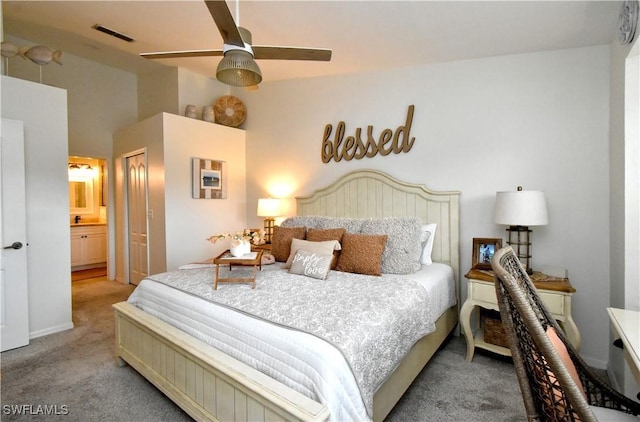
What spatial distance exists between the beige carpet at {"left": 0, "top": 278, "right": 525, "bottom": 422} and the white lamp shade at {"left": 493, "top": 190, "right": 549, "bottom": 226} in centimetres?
113

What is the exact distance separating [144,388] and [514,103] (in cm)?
375

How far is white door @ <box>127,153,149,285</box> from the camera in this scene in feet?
14.8

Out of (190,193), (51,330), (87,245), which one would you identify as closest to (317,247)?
(190,193)

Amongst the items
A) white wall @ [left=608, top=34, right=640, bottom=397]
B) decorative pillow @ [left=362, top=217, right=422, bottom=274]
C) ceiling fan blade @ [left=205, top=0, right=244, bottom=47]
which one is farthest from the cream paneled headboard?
ceiling fan blade @ [left=205, top=0, right=244, bottom=47]

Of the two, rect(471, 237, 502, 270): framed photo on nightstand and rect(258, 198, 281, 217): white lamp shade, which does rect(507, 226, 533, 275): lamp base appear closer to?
rect(471, 237, 502, 270): framed photo on nightstand

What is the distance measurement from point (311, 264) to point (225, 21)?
1.71 meters

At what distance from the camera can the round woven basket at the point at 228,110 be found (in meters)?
4.58

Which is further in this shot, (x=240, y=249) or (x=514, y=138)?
(x=514, y=138)

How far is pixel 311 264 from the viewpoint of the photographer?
251 centimetres

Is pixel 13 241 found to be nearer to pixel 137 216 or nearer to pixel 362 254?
pixel 137 216

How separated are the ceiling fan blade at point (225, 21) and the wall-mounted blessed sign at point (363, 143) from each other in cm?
199

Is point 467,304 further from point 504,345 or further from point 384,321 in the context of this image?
point 384,321

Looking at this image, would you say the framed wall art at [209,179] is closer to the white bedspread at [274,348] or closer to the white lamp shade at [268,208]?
the white lamp shade at [268,208]

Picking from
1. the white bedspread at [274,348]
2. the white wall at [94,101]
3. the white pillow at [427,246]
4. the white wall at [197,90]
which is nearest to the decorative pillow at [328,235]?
the white pillow at [427,246]
